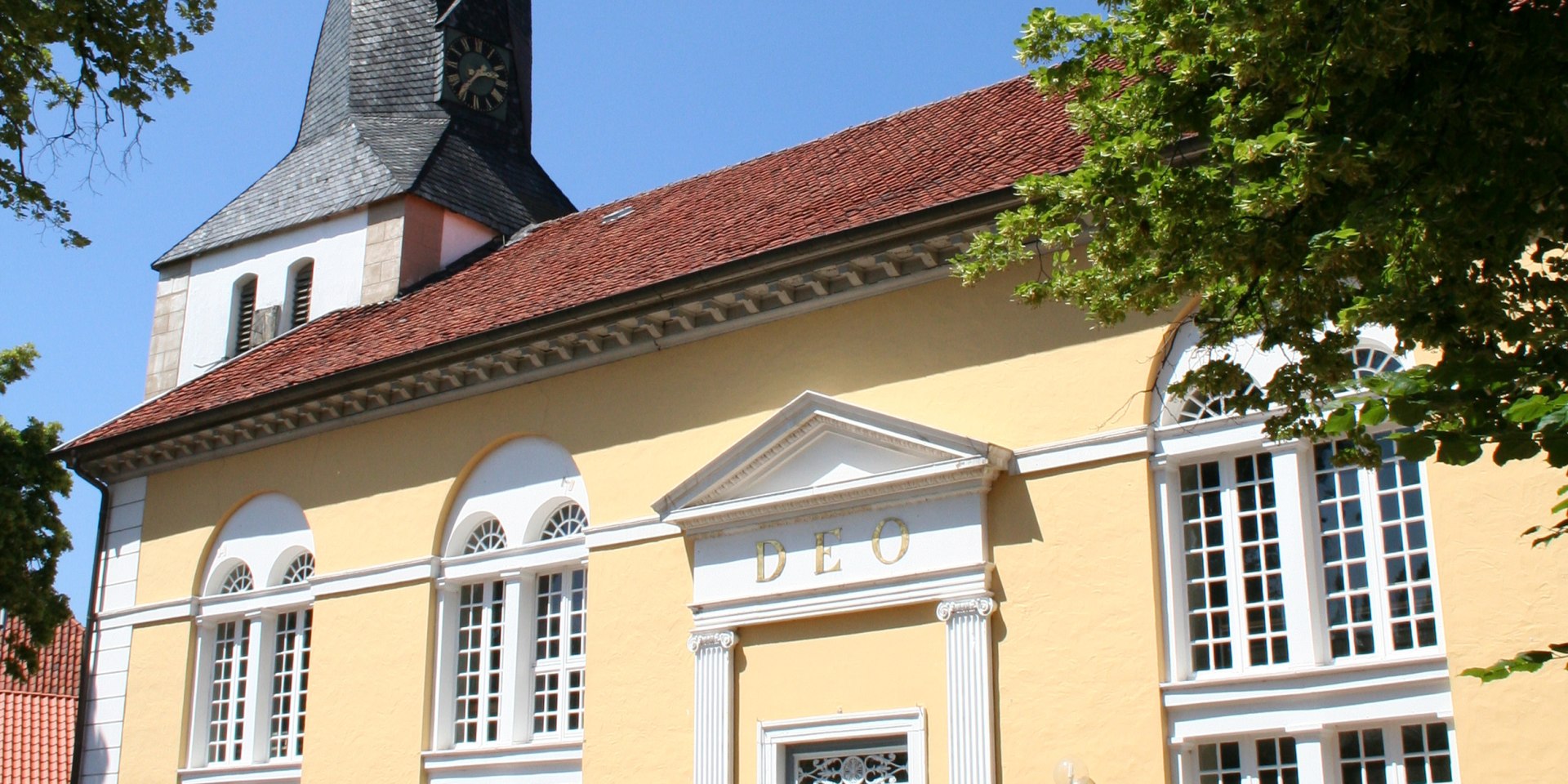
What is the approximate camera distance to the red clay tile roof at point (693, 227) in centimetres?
1700

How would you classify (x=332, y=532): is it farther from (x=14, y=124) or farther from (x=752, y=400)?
(x=14, y=124)

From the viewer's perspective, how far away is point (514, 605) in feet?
60.1

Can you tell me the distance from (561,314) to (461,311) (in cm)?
314

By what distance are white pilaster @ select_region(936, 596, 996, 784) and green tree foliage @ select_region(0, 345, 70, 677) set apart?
11.6 meters

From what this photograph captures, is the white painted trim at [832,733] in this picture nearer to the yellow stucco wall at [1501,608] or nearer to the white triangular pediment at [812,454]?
the white triangular pediment at [812,454]

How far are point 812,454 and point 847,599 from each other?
4.82ft

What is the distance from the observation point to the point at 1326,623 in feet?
43.8

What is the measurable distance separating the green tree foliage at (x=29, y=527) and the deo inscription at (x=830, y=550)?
9552mm

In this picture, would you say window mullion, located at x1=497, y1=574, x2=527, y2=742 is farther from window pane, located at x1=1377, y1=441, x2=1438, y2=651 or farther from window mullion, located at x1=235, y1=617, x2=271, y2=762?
window pane, located at x1=1377, y1=441, x2=1438, y2=651

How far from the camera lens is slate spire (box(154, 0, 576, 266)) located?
81.0ft

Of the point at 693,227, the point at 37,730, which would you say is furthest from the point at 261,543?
the point at 37,730

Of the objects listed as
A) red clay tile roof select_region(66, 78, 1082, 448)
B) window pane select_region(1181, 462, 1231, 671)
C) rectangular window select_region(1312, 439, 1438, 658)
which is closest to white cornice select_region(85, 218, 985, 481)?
red clay tile roof select_region(66, 78, 1082, 448)

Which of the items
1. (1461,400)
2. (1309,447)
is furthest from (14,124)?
(1309,447)

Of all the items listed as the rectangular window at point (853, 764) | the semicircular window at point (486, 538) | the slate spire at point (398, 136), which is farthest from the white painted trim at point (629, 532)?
the slate spire at point (398, 136)
